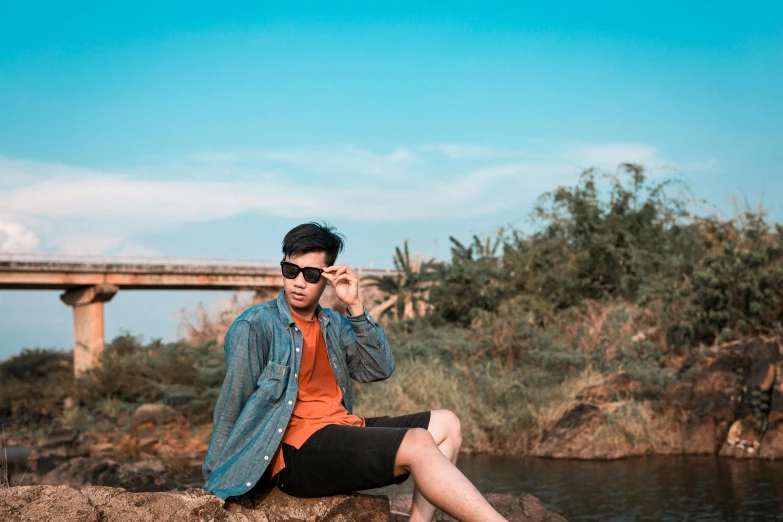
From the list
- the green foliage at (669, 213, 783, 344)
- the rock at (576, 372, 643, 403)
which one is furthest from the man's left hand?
the green foliage at (669, 213, 783, 344)

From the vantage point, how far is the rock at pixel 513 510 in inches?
212

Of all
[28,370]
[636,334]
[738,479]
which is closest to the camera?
[738,479]

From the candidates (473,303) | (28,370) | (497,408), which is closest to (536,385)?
(497,408)

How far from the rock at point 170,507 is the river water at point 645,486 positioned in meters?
3.94

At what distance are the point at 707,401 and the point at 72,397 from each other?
14.7m

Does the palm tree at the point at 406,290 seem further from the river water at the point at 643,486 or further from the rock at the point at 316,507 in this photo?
the rock at the point at 316,507

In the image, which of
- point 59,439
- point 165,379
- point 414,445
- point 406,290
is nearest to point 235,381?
point 414,445

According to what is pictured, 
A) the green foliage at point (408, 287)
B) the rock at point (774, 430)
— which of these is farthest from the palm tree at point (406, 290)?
the rock at point (774, 430)

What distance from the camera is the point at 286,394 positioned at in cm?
395

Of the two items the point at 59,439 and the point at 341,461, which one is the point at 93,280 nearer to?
the point at 59,439

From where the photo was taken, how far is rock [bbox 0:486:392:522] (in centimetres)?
364

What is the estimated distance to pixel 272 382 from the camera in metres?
3.90

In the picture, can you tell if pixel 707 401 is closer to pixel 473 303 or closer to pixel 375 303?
pixel 473 303

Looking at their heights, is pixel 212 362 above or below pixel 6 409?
above
